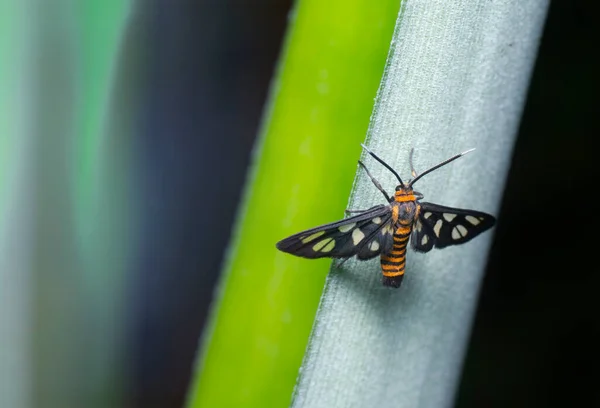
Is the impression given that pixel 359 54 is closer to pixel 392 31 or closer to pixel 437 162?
pixel 392 31

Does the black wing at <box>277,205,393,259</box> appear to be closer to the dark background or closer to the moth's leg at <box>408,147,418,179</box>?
the moth's leg at <box>408,147,418,179</box>

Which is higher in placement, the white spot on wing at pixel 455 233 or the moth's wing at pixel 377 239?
the white spot on wing at pixel 455 233

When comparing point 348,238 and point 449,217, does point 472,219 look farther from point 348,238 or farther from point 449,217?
point 348,238

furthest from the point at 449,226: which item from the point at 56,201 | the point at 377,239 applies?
the point at 56,201

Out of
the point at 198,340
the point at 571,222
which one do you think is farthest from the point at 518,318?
the point at 198,340

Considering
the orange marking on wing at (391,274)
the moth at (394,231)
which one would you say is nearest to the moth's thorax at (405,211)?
the moth at (394,231)

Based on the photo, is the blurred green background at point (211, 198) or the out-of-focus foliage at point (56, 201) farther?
the out-of-focus foliage at point (56, 201)

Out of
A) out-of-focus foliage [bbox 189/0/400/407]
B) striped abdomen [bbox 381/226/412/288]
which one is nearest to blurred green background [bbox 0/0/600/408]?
out-of-focus foliage [bbox 189/0/400/407]

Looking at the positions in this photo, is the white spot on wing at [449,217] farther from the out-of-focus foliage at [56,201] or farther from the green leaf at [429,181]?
the out-of-focus foliage at [56,201]
